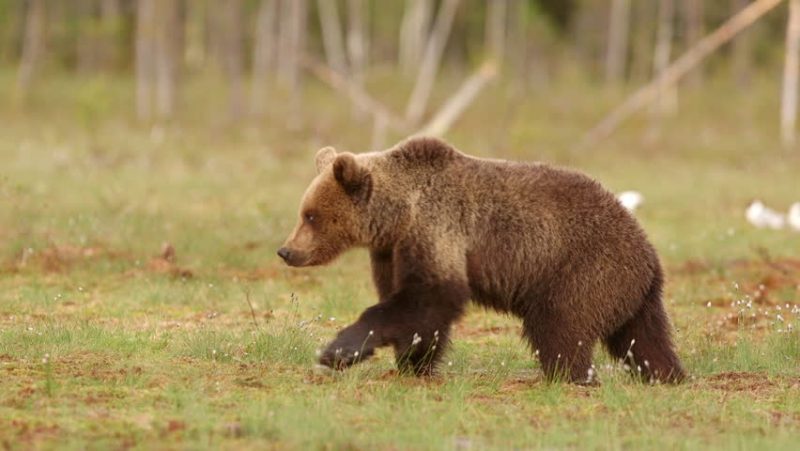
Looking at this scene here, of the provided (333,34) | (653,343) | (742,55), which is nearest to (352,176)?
(653,343)

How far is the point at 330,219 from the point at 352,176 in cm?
35

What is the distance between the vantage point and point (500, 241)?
8.20 metres

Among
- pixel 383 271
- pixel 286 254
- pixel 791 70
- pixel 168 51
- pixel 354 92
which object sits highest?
pixel 168 51

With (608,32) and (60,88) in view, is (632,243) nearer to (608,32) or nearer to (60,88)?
(60,88)

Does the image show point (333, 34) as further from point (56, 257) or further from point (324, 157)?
point (324, 157)

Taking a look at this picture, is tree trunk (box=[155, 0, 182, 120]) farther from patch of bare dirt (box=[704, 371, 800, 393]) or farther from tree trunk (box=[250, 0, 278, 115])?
patch of bare dirt (box=[704, 371, 800, 393])

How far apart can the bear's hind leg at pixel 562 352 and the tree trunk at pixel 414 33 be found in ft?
134

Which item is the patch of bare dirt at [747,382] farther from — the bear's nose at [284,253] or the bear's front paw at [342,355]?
the bear's nose at [284,253]

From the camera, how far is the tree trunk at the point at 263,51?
43.1 meters

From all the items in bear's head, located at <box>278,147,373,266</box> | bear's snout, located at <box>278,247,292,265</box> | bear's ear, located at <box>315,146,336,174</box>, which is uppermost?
bear's ear, located at <box>315,146,336,174</box>

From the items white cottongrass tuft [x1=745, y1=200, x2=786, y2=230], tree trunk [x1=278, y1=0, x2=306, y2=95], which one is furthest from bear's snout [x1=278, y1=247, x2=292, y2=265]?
tree trunk [x1=278, y1=0, x2=306, y2=95]

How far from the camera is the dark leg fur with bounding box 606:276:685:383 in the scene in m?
8.39

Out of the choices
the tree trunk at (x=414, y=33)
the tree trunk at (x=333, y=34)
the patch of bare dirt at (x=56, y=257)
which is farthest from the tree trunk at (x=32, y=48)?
the patch of bare dirt at (x=56, y=257)

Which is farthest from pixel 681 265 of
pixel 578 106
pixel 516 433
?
pixel 578 106
